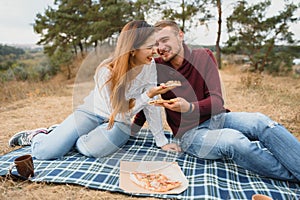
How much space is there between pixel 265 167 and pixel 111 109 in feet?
3.25

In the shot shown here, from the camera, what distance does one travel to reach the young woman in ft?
5.06

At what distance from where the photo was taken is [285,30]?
6.93 metres

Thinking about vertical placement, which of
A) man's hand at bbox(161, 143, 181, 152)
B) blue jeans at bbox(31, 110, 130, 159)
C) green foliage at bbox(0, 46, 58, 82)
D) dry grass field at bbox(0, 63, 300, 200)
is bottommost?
dry grass field at bbox(0, 63, 300, 200)

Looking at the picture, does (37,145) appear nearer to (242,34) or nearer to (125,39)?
(125,39)

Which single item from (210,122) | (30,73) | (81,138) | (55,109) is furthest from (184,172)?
(30,73)

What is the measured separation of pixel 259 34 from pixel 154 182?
6935 millimetres

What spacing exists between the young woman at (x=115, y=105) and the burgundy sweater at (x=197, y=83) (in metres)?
0.10

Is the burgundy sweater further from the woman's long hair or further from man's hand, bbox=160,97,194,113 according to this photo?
the woman's long hair

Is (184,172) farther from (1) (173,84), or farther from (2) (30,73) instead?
(2) (30,73)

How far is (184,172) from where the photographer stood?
1629 millimetres

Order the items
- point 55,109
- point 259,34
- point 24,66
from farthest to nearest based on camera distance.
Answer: point 259,34 < point 24,66 < point 55,109

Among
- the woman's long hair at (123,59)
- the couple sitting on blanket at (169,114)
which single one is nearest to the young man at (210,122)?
the couple sitting on blanket at (169,114)

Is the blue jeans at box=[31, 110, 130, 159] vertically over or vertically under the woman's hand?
under

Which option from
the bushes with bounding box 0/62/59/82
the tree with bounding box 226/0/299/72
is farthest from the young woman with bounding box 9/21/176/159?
the tree with bounding box 226/0/299/72
